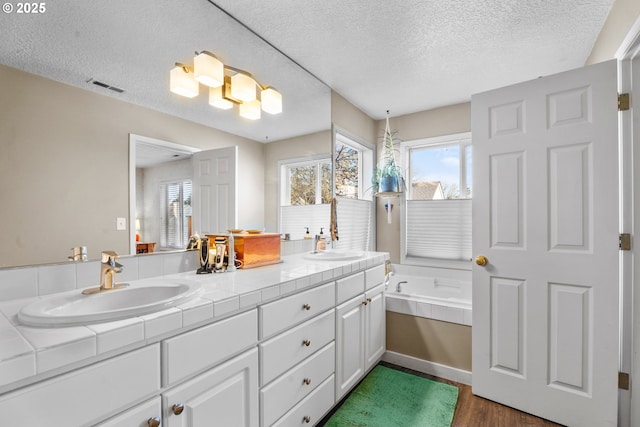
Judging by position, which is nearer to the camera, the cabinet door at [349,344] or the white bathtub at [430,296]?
the cabinet door at [349,344]

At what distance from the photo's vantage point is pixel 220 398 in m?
1.06

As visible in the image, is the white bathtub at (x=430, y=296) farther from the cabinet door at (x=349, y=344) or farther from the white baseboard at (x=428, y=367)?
the cabinet door at (x=349, y=344)

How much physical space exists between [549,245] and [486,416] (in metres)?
1.13

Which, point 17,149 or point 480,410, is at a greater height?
point 17,149

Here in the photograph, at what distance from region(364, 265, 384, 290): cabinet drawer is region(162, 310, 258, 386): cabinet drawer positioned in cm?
113

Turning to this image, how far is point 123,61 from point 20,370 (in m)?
1.26

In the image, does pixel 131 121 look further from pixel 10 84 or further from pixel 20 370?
pixel 20 370

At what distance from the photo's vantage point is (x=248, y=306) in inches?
45.8

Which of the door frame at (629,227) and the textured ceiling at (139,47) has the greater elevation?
the textured ceiling at (139,47)

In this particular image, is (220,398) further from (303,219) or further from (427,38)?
(427,38)

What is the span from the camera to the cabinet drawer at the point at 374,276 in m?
2.15

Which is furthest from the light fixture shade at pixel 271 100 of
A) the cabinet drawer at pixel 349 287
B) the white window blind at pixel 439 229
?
the white window blind at pixel 439 229

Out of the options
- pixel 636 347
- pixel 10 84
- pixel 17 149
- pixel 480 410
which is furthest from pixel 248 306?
pixel 636 347

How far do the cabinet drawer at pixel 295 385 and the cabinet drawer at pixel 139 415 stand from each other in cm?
47
